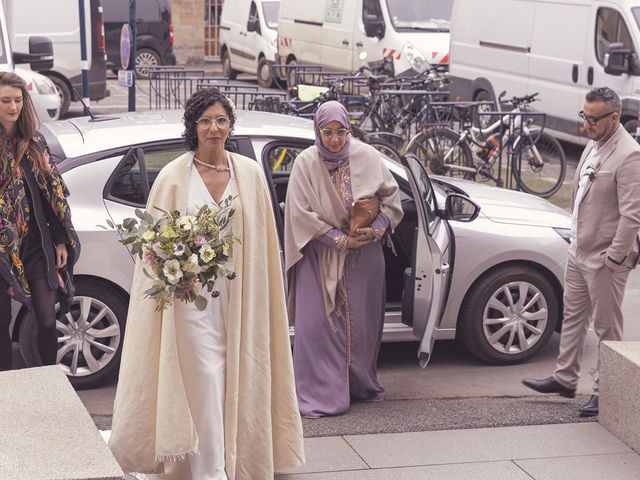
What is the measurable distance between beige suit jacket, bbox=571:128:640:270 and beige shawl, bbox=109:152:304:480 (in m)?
1.98

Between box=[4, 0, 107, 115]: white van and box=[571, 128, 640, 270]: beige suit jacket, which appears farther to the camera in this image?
box=[4, 0, 107, 115]: white van

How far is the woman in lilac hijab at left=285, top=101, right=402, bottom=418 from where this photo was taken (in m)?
6.48

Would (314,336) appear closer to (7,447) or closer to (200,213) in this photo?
(200,213)

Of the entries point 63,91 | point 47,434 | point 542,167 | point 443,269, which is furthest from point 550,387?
point 63,91

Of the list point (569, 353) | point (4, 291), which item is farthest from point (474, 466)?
point (4, 291)

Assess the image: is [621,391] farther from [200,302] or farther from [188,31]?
[188,31]

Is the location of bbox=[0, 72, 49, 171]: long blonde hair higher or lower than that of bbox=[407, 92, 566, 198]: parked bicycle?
higher

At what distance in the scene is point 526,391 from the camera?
706cm

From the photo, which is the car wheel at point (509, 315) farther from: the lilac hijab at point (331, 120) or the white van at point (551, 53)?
the white van at point (551, 53)

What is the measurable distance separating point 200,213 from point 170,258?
229mm

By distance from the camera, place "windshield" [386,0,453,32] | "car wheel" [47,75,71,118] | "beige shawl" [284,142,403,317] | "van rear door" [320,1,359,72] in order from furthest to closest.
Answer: "van rear door" [320,1,359,72] → "windshield" [386,0,453,32] → "car wheel" [47,75,71,118] → "beige shawl" [284,142,403,317]

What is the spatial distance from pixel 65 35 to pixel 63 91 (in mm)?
1004

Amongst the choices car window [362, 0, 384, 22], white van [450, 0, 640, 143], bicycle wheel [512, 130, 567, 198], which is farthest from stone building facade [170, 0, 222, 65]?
bicycle wheel [512, 130, 567, 198]

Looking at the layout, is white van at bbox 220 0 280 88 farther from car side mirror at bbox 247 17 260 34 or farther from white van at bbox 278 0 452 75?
white van at bbox 278 0 452 75
